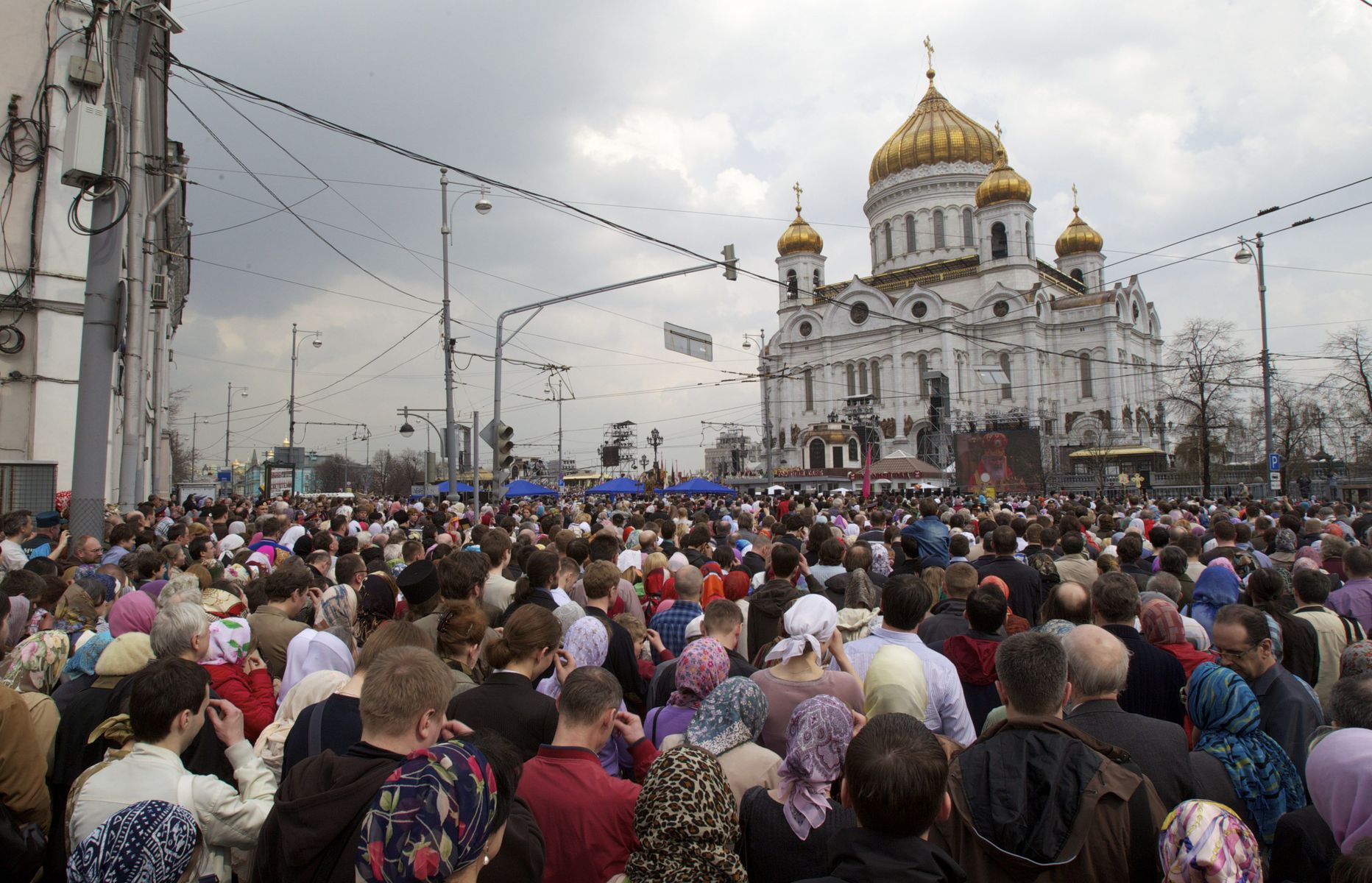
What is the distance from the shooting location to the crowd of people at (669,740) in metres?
2.31

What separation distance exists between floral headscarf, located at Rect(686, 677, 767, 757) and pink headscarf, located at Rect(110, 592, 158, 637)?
11.2 ft

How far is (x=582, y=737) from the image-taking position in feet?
9.71

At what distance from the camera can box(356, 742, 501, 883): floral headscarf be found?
186cm

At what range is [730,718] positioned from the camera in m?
3.11

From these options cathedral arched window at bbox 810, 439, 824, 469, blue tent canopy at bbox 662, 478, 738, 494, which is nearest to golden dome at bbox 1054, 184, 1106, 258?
cathedral arched window at bbox 810, 439, 824, 469

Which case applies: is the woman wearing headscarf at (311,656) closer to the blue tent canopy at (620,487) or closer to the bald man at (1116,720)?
the bald man at (1116,720)

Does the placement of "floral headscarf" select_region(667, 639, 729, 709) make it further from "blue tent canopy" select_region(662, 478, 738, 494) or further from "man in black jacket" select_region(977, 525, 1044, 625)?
"blue tent canopy" select_region(662, 478, 738, 494)

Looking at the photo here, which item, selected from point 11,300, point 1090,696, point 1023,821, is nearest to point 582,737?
point 1023,821

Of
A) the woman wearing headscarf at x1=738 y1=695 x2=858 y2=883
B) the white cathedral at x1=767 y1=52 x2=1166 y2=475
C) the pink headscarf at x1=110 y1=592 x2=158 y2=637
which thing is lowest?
the woman wearing headscarf at x1=738 y1=695 x2=858 y2=883

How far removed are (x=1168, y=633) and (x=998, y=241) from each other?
65.2 metres

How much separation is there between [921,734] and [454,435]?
1734 cm

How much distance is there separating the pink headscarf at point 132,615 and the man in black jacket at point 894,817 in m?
4.18

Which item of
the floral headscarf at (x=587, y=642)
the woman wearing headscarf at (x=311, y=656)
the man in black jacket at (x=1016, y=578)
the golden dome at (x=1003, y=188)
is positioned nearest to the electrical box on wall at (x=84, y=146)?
the woman wearing headscarf at (x=311, y=656)

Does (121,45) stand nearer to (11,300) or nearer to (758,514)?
(11,300)
